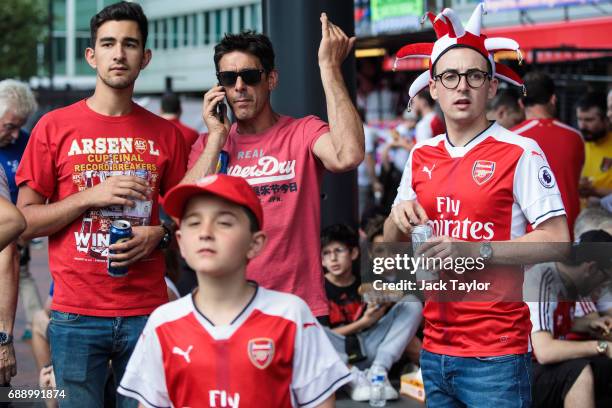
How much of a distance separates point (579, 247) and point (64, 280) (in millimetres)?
3123

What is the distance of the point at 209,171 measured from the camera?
4309 mm

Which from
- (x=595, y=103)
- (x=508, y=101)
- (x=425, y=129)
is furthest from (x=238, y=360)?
(x=425, y=129)

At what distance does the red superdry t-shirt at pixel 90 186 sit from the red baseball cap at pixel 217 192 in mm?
1074

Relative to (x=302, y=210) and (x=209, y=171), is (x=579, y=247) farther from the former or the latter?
(x=209, y=171)

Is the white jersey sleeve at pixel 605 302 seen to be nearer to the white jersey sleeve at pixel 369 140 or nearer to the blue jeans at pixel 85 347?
the blue jeans at pixel 85 347

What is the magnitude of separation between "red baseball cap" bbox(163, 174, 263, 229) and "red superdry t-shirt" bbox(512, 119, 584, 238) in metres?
4.59

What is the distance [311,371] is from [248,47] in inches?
68.7

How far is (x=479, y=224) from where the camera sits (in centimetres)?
395

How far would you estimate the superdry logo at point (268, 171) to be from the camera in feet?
14.3

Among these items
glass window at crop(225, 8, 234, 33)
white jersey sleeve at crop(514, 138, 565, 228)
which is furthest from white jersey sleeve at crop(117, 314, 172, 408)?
glass window at crop(225, 8, 234, 33)

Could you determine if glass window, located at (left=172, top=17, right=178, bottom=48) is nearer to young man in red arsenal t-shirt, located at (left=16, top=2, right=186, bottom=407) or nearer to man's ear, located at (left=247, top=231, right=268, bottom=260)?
young man in red arsenal t-shirt, located at (left=16, top=2, right=186, bottom=407)

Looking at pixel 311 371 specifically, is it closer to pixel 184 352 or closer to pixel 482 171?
pixel 184 352

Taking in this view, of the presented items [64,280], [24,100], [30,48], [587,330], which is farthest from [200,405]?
[30,48]

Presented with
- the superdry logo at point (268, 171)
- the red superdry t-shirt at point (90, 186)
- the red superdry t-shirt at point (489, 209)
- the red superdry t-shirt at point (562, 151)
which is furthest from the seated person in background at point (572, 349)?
the red superdry t-shirt at point (90, 186)
